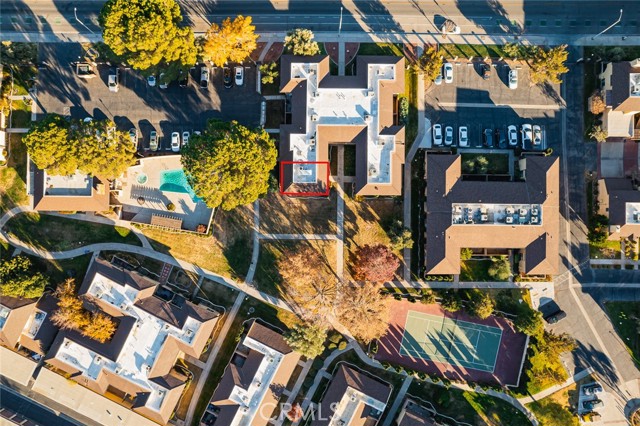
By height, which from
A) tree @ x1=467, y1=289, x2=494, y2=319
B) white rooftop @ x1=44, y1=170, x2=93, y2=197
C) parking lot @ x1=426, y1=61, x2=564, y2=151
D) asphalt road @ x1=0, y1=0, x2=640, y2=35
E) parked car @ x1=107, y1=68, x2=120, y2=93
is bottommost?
tree @ x1=467, y1=289, x2=494, y2=319

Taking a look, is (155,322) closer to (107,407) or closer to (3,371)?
(107,407)

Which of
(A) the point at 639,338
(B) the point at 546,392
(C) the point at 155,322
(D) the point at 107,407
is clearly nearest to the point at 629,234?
(A) the point at 639,338

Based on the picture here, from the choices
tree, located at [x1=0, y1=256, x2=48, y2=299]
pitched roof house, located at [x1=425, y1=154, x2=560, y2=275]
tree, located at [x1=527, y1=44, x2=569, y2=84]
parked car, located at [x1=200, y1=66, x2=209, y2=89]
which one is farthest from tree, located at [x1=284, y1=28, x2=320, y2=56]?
tree, located at [x1=0, y1=256, x2=48, y2=299]

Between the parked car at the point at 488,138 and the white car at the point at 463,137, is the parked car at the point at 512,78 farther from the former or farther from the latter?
the white car at the point at 463,137

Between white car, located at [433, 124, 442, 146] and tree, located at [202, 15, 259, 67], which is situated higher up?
tree, located at [202, 15, 259, 67]

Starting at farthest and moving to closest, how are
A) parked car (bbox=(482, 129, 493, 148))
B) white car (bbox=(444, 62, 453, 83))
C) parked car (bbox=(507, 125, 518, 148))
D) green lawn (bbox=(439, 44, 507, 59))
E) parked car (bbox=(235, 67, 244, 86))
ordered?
green lawn (bbox=(439, 44, 507, 59)) → white car (bbox=(444, 62, 453, 83)) → parked car (bbox=(235, 67, 244, 86)) → parked car (bbox=(482, 129, 493, 148)) → parked car (bbox=(507, 125, 518, 148))

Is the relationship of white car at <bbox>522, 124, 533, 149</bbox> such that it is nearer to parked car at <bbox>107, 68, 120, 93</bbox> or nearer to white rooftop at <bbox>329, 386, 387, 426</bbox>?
white rooftop at <bbox>329, 386, 387, 426</bbox>

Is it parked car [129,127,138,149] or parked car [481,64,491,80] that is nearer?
parked car [129,127,138,149]
